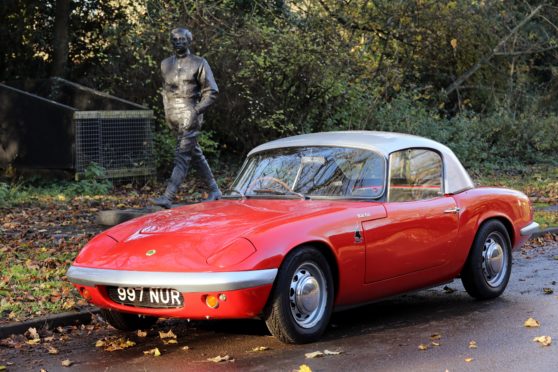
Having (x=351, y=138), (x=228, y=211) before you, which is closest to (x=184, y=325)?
(x=228, y=211)

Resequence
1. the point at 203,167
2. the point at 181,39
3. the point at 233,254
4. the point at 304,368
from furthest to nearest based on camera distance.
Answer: the point at 203,167
the point at 181,39
the point at 233,254
the point at 304,368

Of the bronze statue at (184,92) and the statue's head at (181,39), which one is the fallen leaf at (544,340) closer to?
the bronze statue at (184,92)

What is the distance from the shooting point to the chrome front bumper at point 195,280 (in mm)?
5977

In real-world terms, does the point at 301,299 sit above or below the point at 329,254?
below

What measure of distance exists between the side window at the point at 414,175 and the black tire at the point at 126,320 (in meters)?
2.13

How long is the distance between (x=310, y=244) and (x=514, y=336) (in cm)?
162

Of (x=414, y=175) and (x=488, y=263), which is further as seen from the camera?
(x=488, y=263)

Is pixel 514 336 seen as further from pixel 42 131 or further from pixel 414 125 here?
pixel 414 125

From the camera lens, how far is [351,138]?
7.73 meters

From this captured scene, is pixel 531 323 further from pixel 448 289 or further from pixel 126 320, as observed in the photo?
pixel 126 320

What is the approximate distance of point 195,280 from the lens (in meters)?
6.01

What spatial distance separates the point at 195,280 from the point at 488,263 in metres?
3.20

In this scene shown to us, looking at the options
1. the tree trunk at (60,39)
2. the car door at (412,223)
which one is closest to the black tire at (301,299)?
the car door at (412,223)

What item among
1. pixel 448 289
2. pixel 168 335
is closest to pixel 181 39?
pixel 448 289
